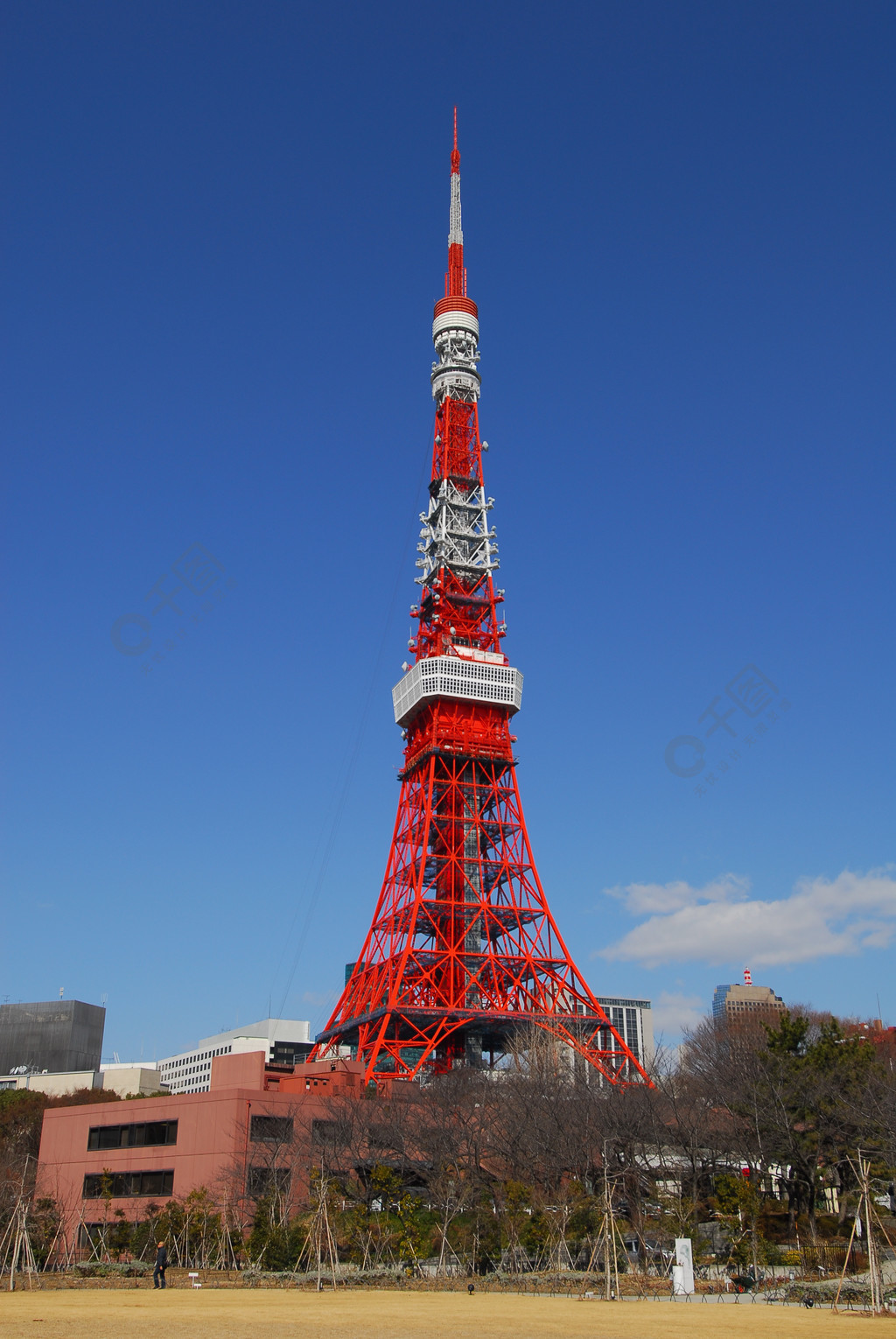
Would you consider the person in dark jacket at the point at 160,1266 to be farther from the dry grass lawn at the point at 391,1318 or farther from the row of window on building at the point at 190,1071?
the row of window on building at the point at 190,1071

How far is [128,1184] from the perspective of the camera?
46.3 meters

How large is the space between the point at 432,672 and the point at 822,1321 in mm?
49053

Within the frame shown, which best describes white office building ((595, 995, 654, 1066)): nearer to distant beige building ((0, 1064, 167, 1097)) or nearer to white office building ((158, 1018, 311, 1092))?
white office building ((158, 1018, 311, 1092))

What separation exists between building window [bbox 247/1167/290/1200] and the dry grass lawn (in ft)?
41.1

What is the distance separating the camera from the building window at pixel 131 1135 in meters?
46.0

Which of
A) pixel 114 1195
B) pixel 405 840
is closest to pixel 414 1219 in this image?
pixel 114 1195

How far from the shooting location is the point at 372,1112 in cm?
4778

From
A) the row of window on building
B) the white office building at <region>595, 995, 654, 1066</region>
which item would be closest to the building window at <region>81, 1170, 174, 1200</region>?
the row of window on building

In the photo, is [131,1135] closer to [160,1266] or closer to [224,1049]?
[160,1266]

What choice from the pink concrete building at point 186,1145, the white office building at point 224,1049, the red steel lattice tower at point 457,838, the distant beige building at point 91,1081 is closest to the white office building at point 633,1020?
the white office building at point 224,1049

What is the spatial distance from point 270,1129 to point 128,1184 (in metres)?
6.67

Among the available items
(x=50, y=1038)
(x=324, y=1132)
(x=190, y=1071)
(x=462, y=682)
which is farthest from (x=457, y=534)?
(x=190, y=1071)

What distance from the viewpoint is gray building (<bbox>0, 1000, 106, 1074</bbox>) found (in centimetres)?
10950

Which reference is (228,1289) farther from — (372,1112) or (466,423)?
(466,423)
